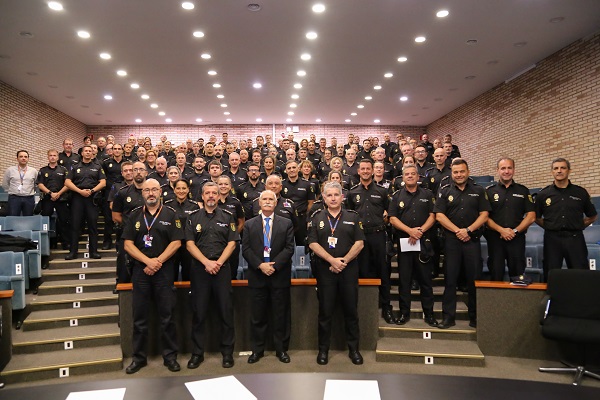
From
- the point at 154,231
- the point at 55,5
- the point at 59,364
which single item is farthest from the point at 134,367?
the point at 55,5

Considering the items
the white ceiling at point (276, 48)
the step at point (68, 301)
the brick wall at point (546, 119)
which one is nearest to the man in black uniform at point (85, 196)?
the step at point (68, 301)

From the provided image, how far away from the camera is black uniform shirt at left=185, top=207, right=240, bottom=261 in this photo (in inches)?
167

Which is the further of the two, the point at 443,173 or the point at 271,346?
the point at 443,173

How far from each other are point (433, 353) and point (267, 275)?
1.86 meters

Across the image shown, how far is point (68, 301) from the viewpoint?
5418 mm

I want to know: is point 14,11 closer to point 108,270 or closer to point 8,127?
point 108,270

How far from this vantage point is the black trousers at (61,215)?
22.1ft

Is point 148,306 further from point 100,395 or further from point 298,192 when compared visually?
point 100,395

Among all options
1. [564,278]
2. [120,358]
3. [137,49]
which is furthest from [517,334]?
[137,49]

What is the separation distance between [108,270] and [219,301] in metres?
2.81

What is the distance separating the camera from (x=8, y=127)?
10.8 meters

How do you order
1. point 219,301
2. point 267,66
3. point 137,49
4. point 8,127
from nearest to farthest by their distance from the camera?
point 219,301, point 137,49, point 267,66, point 8,127

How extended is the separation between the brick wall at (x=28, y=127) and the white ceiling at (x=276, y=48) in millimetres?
392

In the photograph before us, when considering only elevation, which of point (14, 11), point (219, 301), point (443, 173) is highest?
point (14, 11)
